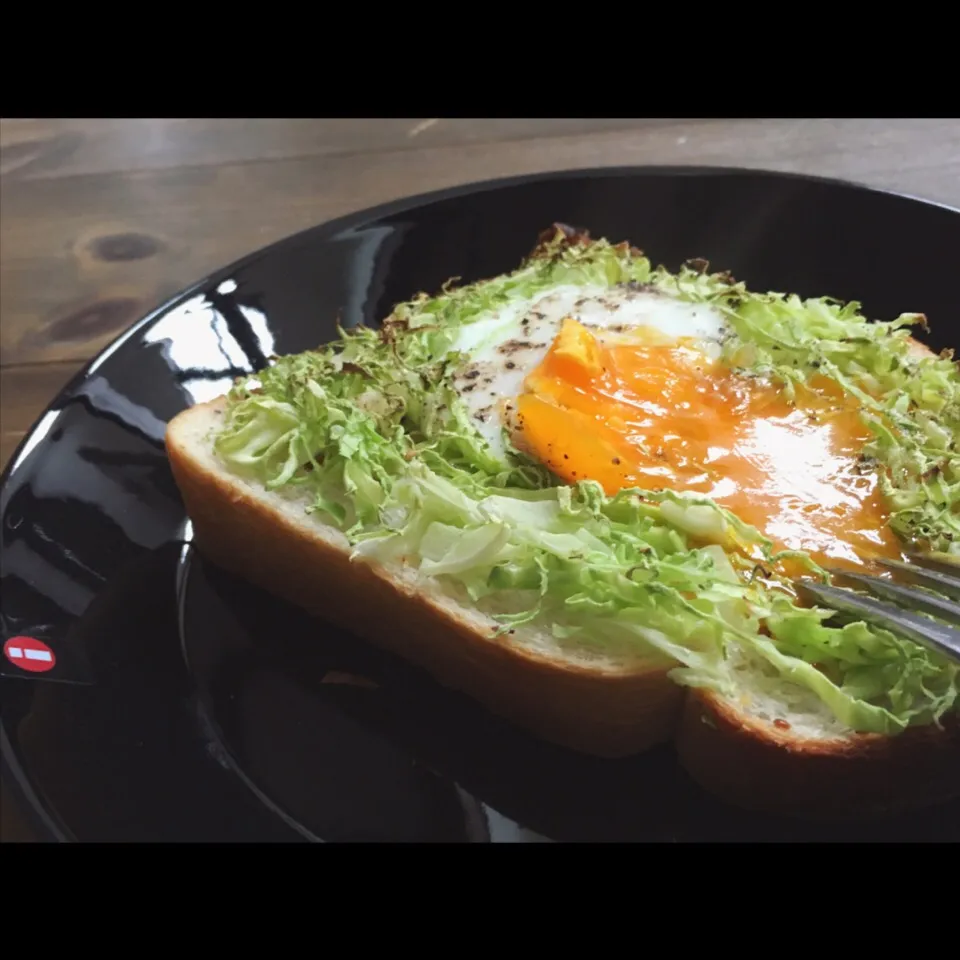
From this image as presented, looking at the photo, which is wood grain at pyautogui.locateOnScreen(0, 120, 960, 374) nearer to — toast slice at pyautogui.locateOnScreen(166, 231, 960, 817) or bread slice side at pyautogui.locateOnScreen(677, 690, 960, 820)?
toast slice at pyautogui.locateOnScreen(166, 231, 960, 817)

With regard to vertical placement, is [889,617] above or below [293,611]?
above

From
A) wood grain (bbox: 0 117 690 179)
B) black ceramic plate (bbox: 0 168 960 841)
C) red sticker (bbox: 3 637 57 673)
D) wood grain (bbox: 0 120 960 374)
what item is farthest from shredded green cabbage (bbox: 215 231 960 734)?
wood grain (bbox: 0 117 690 179)

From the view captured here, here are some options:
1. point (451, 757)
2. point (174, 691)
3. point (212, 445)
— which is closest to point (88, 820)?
point (174, 691)

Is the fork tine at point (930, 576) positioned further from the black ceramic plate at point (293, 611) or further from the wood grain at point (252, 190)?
the wood grain at point (252, 190)

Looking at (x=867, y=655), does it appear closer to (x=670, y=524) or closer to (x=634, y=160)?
(x=670, y=524)

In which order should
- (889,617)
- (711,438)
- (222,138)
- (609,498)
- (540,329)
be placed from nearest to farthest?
(889,617) → (609,498) → (711,438) → (540,329) → (222,138)

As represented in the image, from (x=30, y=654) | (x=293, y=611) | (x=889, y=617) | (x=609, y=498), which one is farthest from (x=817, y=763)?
(x=30, y=654)

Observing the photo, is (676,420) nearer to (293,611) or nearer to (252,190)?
(293,611)
